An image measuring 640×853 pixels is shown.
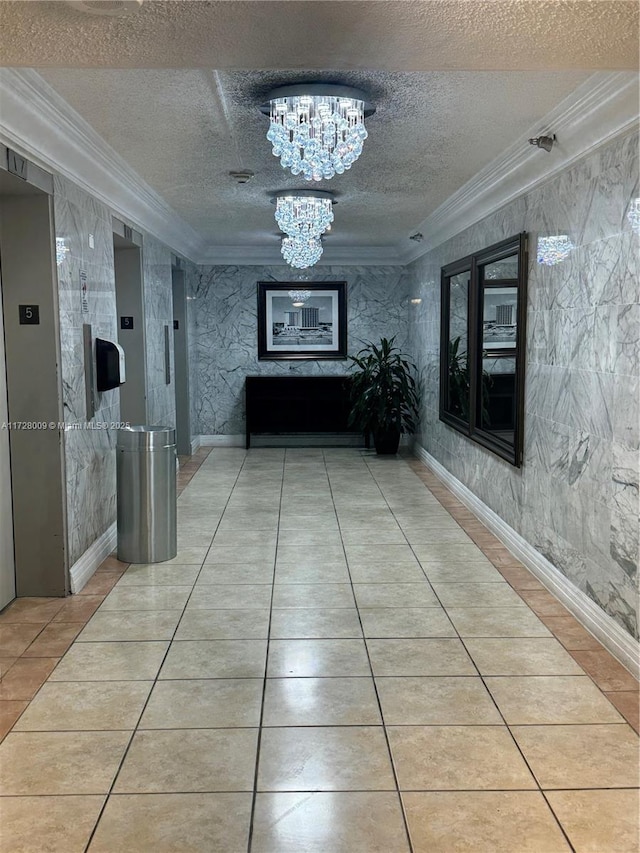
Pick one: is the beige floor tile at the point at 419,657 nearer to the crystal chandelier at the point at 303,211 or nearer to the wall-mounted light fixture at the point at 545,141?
the wall-mounted light fixture at the point at 545,141

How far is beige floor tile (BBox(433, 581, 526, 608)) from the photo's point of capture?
13.7ft

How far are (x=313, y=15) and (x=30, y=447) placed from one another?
2924 millimetres

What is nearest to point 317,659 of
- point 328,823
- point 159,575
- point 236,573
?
point 328,823

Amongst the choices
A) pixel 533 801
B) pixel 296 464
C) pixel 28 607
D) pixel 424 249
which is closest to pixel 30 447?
pixel 28 607

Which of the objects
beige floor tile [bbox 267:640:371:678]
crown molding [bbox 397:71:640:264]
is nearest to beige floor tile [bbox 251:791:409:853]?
beige floor tile [bbox 267:640:371:678]

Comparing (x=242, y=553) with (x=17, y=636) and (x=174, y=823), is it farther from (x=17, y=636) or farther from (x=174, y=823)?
(x=174, y=823)

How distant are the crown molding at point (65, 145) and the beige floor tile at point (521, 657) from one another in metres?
3.20

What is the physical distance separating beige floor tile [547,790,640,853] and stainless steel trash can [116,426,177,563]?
312 cm

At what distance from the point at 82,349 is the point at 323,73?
227cm

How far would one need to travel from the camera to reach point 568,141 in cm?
391

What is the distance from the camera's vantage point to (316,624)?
154 inches

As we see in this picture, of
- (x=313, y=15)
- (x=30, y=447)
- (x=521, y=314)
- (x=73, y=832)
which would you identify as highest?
(x=313, y=15)

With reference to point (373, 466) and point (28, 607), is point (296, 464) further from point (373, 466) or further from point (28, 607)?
point (28, 607)

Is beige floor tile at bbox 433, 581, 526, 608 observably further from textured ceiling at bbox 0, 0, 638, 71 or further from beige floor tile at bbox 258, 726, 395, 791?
textured ceiling at bbox 0, 0, 638, 71
